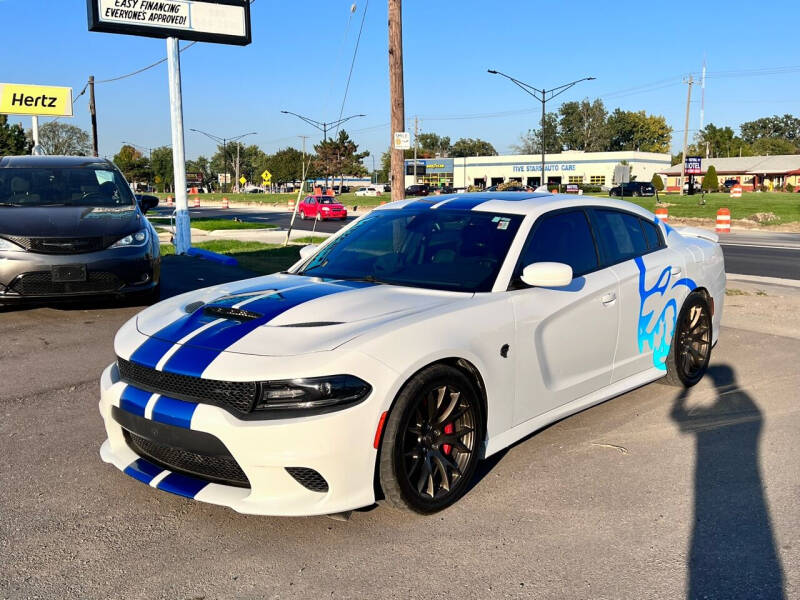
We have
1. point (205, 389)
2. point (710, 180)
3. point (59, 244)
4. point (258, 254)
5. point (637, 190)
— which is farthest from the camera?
point (710, 180)

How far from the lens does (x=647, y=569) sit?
3.00 metres

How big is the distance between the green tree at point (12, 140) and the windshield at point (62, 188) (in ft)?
228

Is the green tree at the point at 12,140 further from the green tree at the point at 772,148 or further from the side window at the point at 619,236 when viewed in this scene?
the green tree at the point at 772,148

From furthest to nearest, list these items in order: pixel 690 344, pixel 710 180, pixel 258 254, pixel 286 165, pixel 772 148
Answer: pixel 772 148 < pixel 286 165 < pixel 710 180 < pixel 258 254 < pixel 690 344

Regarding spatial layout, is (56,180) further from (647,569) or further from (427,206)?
(647,569)

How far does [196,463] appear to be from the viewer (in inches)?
127

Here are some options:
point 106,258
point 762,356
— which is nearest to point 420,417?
point 762,356

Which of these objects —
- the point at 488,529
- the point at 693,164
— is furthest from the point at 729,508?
the point at 693,164

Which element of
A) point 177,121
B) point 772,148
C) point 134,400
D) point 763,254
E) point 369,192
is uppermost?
point 772,148

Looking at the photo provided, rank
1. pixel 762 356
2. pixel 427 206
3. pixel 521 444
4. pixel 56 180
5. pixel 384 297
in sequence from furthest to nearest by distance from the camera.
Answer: pixel 56 180
pixel 762 356
pixel 427 206
pixel 521 444
pixel 384 297

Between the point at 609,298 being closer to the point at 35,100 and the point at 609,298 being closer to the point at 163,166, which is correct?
the point at 35,100

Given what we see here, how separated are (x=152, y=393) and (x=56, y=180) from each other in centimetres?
658

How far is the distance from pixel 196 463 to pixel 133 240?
530cm

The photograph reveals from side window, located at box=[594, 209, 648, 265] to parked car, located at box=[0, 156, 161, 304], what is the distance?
16.6 ft
